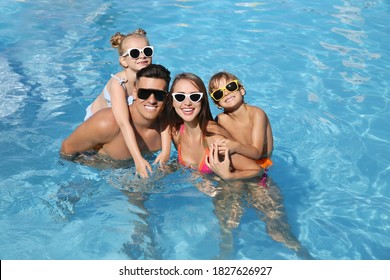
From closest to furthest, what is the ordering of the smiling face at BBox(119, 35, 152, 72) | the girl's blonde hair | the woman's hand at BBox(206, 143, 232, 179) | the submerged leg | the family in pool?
the woman's hand at BBox(206, 143, 232, 179)
the family in pool
the submerged leg
the smiling face at BBox(119, 35, 152, 72)
the girl's blonde hair

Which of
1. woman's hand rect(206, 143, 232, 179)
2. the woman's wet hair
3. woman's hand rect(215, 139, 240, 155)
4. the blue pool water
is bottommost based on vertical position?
the blue pool water

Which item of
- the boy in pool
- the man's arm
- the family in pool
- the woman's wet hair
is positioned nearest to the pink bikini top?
the family in pool

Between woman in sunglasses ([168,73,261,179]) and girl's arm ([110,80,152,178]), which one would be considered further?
girl's arm ([110,80,152,178])

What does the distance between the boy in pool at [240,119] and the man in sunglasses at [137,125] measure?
474mm

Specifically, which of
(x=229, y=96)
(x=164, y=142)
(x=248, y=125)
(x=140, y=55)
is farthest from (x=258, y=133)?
(x=140, y=55)

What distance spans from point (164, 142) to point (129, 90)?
74 centimetres

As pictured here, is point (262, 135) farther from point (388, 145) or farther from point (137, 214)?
point (388, 145)

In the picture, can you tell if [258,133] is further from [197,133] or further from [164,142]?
[164,142]

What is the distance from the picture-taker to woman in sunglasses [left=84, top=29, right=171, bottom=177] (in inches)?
179

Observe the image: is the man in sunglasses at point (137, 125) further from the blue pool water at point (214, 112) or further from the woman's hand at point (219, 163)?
the woman's hand at point (219, 163)

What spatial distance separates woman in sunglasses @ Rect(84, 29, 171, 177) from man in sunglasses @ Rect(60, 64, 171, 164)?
0.10 meters

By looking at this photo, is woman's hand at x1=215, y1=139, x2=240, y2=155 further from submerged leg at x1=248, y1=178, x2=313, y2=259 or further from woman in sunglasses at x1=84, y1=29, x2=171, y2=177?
woman in sunglasses at x1=84, y1=29, x2=171, y2=177
